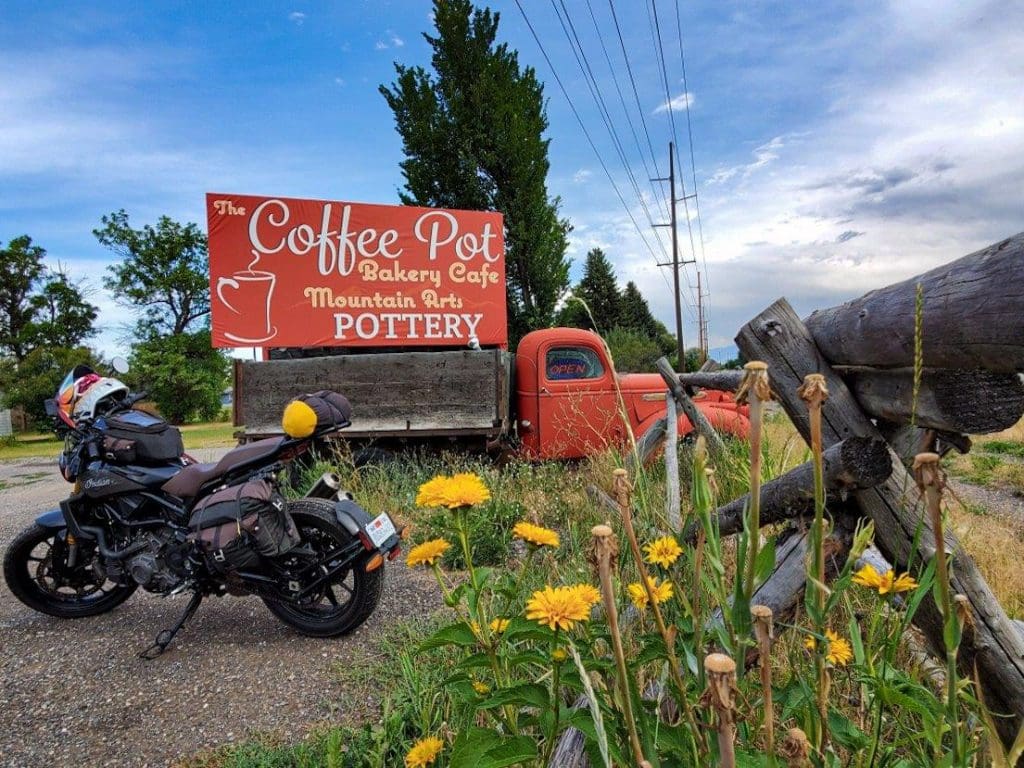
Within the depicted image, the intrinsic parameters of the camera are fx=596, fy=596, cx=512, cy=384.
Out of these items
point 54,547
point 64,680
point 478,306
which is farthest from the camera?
point 478,306

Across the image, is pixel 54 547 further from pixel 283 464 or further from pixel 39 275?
pixel 39 275

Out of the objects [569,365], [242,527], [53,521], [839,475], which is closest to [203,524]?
[242,527]

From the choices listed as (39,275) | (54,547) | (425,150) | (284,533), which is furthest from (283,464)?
(39,275)

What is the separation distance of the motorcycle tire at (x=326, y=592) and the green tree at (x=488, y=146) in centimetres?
1344

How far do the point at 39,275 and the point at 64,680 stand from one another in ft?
111

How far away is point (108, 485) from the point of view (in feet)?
10.1

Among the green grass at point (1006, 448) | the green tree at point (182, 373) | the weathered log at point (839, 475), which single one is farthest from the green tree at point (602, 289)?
the weathered log at point (839, 475)

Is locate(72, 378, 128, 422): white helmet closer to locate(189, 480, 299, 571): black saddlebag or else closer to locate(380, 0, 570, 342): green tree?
locate(189, 480, 299, 571): black saddlebag

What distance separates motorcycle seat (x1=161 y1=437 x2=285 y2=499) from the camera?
116 inches

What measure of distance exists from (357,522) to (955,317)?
2.48m

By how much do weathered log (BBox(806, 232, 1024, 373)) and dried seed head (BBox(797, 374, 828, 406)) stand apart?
0.62m

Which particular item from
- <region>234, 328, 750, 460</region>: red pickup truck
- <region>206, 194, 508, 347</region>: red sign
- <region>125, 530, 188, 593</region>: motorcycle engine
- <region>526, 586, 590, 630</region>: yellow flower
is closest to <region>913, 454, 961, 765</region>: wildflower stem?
<region>526, 586, 590, 630</region>: yellow flower

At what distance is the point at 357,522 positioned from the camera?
9.36 feet

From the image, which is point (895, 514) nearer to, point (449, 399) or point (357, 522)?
point (357, 522)
